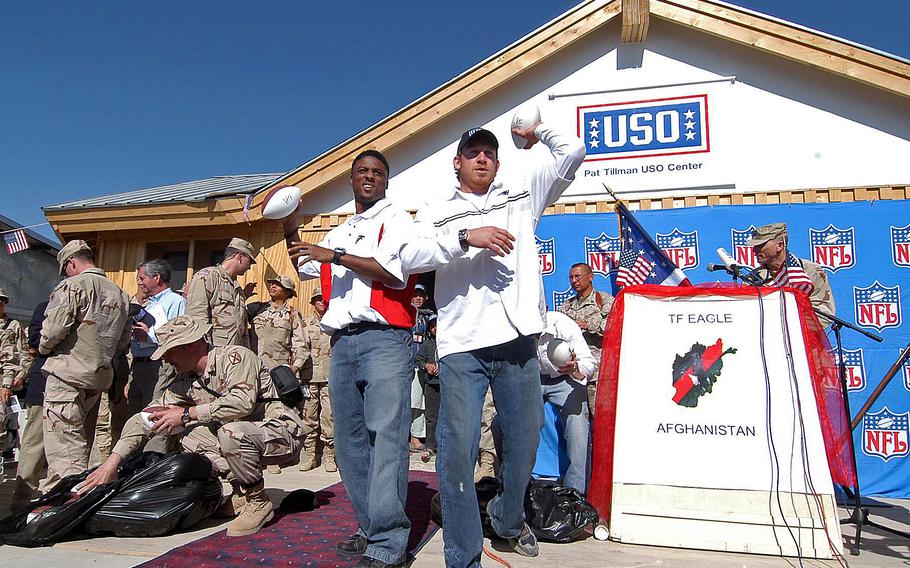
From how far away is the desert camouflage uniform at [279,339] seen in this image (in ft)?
20.5

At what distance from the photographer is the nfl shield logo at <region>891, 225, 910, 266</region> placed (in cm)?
520

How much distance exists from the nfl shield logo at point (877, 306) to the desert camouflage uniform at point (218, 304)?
5.78 meters

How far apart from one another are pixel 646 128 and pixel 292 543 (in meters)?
5.16

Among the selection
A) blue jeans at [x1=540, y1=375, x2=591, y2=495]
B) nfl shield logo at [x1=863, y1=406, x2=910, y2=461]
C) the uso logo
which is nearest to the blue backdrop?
nfl shield logo at [x1=863, y1=406, x2=910, y2=461]

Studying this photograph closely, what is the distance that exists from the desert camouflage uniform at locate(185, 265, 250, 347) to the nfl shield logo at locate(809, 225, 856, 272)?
5497mm

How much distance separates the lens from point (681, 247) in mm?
5777

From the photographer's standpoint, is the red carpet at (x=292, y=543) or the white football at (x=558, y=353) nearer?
the red carpet at (x=292, y=543)

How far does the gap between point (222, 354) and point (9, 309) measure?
12.3m

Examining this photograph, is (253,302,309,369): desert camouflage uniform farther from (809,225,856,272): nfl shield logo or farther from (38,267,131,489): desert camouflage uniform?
(809,225,856,272): nfl shield logo

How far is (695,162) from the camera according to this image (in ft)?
19.5

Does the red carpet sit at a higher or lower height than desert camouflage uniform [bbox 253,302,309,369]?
lower

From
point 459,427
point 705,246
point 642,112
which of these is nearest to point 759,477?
point 459,427

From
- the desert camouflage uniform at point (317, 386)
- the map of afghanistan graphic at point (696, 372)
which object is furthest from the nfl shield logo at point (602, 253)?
the desert camouflage uniform at point (317, 386)

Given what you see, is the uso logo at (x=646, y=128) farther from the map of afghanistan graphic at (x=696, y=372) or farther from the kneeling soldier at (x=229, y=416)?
the kneeling soldier at (x=229, y=416)
